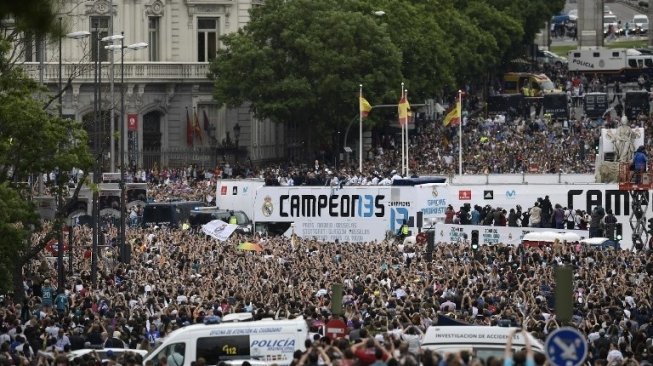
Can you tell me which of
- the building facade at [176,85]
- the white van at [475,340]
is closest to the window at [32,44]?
the building facade at [176,85]

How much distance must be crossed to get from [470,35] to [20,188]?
215 feet

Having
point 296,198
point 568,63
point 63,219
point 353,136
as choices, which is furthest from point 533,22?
point 63,219

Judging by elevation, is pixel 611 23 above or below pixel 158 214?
above

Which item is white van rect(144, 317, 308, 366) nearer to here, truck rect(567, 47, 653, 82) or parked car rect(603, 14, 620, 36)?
truck rect(567, 47, 653, 82)

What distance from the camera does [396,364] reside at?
1085 inches

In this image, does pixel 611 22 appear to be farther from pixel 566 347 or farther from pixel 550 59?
pixel 566 347

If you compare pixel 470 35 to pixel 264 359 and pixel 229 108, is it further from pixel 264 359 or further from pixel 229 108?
pixel 264 359

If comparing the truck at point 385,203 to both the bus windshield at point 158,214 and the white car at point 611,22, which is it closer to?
the bus windshield at point 158,214

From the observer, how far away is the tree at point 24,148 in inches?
1778

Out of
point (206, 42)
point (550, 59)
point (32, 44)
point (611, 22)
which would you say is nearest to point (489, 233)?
point (32, 44)

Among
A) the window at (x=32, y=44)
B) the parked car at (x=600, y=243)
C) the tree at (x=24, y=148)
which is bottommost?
the parked car at (x=600, y=243)

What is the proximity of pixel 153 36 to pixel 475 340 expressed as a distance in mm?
68289

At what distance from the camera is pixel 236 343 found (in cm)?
3316

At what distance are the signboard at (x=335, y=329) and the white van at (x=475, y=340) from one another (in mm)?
3185
